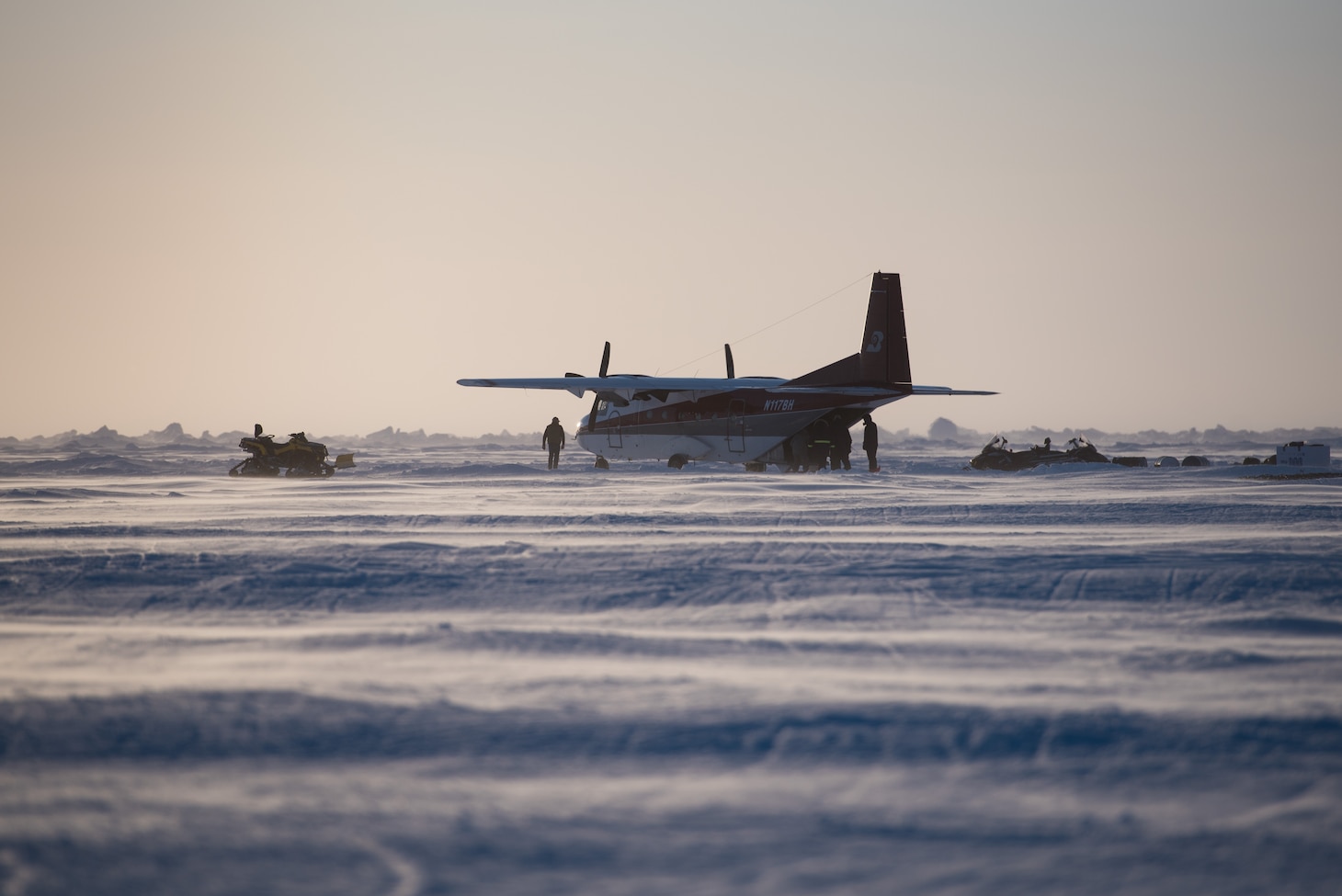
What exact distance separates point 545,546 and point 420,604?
2.97 meters

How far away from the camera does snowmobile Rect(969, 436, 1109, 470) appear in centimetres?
3284

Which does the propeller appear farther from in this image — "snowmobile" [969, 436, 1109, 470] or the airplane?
"snowmobile" [969, 436, 1109, 470]

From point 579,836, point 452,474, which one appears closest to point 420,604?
point 579,836

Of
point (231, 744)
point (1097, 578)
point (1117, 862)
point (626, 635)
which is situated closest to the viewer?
point (1117, 862)

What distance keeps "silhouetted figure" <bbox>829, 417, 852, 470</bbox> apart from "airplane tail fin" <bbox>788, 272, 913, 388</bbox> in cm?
132

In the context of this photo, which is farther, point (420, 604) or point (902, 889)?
point (420, 604)

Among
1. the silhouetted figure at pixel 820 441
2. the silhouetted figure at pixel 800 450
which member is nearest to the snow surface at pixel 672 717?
the silhouetted figure at pixel 820 441

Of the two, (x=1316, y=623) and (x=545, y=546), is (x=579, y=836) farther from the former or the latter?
(x=545, y=546)

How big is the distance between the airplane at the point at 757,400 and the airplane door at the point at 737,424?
3cm

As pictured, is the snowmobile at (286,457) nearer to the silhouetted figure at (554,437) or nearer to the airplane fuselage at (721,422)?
the silhouetted figure at (554,437)

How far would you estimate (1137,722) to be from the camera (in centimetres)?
466

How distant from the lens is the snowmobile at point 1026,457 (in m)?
32.8

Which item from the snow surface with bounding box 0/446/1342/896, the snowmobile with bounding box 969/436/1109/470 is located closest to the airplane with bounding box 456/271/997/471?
the snowmobile with bounding box 969/436/1109/470

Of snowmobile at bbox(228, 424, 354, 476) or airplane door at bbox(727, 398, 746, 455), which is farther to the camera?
airplane door at bbox(727, 398, 746, 455)
